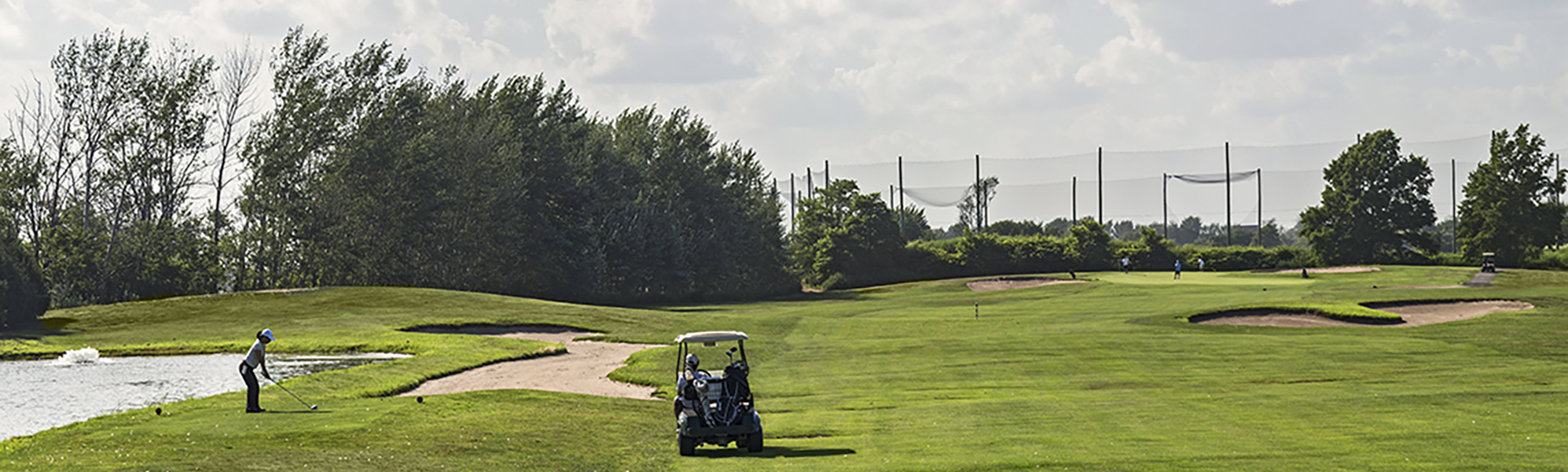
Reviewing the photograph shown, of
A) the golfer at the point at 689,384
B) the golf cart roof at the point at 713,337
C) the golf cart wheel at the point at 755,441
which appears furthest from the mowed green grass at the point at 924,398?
the golf cart roof at the point at 713,337

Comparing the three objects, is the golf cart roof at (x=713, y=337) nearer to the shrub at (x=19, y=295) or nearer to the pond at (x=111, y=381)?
the pond at (x=111, y=381)

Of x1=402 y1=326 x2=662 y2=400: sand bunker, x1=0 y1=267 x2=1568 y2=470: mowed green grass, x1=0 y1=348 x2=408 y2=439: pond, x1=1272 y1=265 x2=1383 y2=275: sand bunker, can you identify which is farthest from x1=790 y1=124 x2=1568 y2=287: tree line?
x1=0 y1=348 x2=408 y2=439: pond

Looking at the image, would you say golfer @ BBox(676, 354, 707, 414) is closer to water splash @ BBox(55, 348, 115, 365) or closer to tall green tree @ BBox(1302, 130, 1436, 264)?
water splash @ BBox(55, 348, 115, 365)

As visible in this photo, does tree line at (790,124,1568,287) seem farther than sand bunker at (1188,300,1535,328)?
Yes

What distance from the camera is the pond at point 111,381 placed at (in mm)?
22047

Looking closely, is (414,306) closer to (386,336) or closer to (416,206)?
(386,336)

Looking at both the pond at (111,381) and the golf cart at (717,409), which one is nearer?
the golf cart at (717,409)

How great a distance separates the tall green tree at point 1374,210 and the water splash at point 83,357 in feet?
305

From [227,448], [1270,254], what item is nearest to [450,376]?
[227,448]

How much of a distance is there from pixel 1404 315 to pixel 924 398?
31.5 m

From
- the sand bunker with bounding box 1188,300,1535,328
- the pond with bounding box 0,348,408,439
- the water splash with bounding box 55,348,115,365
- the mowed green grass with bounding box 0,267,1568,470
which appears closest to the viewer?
the mowed green grass with bounding box 0,267,1568,470

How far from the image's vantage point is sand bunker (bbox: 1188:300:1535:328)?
45.5m

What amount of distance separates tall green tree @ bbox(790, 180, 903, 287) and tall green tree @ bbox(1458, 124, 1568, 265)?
46.7 meters

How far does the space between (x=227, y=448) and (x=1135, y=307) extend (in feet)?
148
